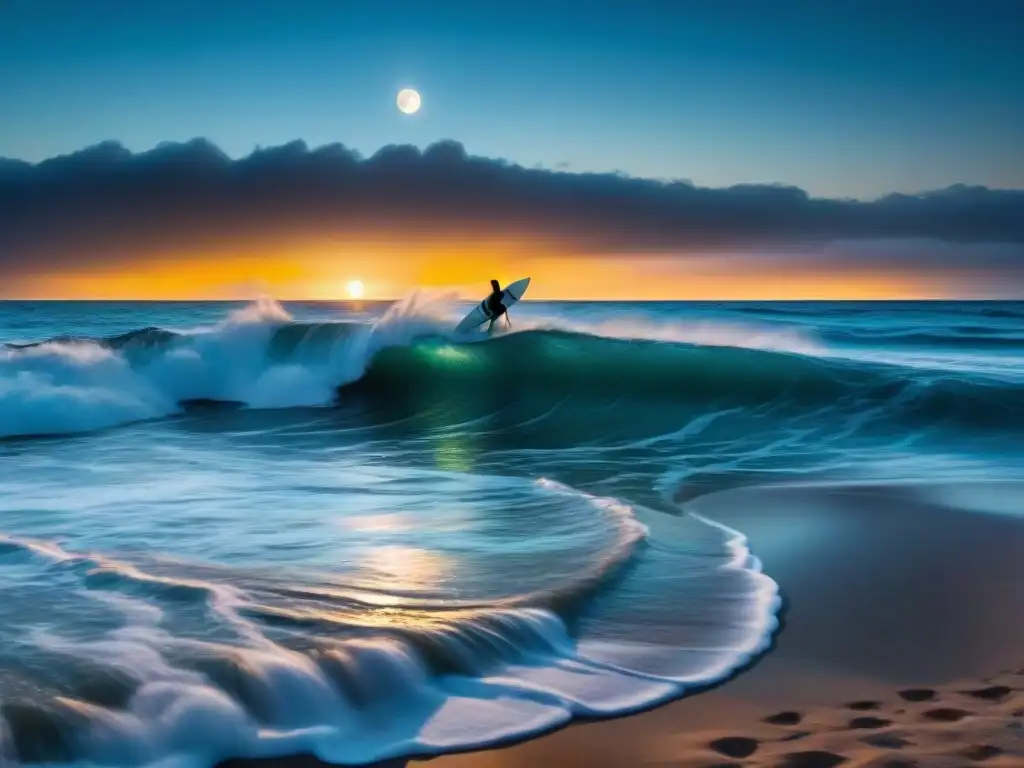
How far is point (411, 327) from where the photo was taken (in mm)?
18953

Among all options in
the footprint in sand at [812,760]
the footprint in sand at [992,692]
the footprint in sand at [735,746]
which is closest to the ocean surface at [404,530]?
the footprint in sand at [735,746]

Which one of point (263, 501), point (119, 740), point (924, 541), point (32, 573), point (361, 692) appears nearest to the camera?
point (119, 740)

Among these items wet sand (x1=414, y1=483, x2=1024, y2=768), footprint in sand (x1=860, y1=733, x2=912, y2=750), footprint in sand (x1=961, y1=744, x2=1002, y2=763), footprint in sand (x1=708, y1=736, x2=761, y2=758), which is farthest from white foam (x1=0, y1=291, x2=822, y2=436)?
footprint in sand (x1=961, y1=744, x2=1002, y2=763)

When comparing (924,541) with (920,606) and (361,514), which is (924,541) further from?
(361,514)

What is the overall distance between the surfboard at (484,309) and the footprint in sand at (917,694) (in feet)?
49.2

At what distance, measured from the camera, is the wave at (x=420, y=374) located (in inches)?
558

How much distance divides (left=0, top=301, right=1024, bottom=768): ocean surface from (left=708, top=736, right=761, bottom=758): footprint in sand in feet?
1.34

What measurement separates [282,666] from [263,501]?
153 inches

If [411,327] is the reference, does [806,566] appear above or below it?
below

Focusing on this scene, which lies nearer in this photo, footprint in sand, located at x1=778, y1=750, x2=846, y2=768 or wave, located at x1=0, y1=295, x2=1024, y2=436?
footprint in sand, located at x1=778, y1=750, x2=846, y2=768

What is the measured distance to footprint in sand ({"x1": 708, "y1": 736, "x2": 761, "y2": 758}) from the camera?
304 cm

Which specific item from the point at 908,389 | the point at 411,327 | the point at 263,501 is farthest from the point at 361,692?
the point at 411,327

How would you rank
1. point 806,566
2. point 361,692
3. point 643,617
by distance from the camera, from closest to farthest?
point 361,692 < point 643,617 < point 806,566

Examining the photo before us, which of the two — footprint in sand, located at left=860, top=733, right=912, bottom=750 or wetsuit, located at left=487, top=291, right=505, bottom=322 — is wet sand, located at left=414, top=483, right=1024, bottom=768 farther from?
wetsuit, located at left=487, top=291, right=505, bottom=322
